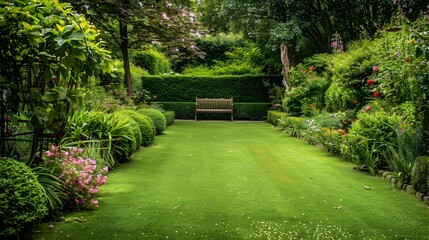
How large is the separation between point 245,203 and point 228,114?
42.8 feet

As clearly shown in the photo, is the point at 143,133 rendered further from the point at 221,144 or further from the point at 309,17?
the point at 309,17

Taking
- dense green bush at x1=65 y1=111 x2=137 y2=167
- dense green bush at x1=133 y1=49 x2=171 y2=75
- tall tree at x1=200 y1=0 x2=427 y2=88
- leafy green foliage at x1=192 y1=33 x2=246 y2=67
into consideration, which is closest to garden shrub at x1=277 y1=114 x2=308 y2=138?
tall tree at x1=200 y1=0 x2=427 y2=88

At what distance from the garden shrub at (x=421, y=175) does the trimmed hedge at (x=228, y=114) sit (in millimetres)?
12109

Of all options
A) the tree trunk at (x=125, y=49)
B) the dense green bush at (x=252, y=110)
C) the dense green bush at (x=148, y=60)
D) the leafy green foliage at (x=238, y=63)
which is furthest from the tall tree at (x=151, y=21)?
the leafy green foliage at (x=238, y=63)

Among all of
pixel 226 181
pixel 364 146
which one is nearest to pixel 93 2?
pixel 226 181

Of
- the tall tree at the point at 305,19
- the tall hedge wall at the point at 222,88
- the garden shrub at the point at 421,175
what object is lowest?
the garden shrub at the point at 421,175

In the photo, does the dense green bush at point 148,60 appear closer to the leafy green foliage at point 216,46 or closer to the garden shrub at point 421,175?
the leafy green foliage at point 216,46

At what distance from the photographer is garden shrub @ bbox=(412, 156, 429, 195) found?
4441mm

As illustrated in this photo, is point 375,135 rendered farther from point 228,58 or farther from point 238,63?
point 228,58

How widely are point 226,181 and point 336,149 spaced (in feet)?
10.0

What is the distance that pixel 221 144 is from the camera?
9109 millimetres

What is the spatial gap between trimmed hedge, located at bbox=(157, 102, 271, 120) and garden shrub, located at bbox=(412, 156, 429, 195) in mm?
Answer: 12109

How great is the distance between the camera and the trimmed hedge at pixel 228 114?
1681cm

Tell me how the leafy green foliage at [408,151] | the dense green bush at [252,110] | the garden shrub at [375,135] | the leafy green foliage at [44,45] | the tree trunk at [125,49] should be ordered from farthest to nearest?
the dense green bush at [252,110]
the tree trunk at [125,49]
the garden shrub at [375,135]
the leafy green foliage at [408,151]
the leafy green foliage at [44,45]
